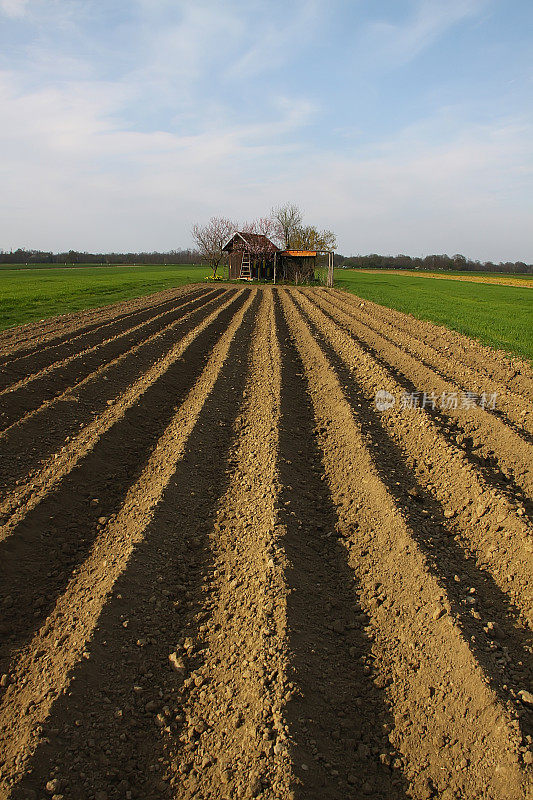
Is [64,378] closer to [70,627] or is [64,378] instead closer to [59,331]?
[59,331]

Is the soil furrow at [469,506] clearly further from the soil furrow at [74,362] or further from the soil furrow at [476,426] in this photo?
the soil furrow at [74,362]

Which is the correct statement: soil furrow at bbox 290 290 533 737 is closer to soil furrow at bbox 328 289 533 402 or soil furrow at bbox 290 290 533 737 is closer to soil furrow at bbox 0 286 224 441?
soil furrow at bbox 328 289 533 402

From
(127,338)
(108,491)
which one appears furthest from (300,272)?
(108,491)

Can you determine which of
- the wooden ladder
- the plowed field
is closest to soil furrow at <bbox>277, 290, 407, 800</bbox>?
the plowed field

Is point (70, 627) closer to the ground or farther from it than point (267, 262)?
closer to the ground

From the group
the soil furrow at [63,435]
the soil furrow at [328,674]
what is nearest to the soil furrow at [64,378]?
the soil furrow at [63,435]

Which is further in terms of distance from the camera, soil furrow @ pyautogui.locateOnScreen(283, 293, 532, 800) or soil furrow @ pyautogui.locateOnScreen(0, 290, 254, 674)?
soil furrow @ pyautogui.locateOnScreen(0, 290, 254, 674)

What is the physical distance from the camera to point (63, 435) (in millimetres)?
5805

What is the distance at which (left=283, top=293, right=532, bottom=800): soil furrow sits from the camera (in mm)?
2236

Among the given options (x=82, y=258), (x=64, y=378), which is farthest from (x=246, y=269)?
(x=82, y=258)

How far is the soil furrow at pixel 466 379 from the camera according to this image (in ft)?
20.9

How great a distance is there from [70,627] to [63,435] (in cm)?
321

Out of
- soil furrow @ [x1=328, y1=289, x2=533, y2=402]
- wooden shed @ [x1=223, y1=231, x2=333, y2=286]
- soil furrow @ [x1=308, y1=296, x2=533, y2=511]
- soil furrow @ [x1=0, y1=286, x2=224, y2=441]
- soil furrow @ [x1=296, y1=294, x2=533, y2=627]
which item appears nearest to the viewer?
soil furrow @ [x1=296, y1=294, x2=533, y2=627]

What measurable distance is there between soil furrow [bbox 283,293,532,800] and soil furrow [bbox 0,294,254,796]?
1357 millimetres
